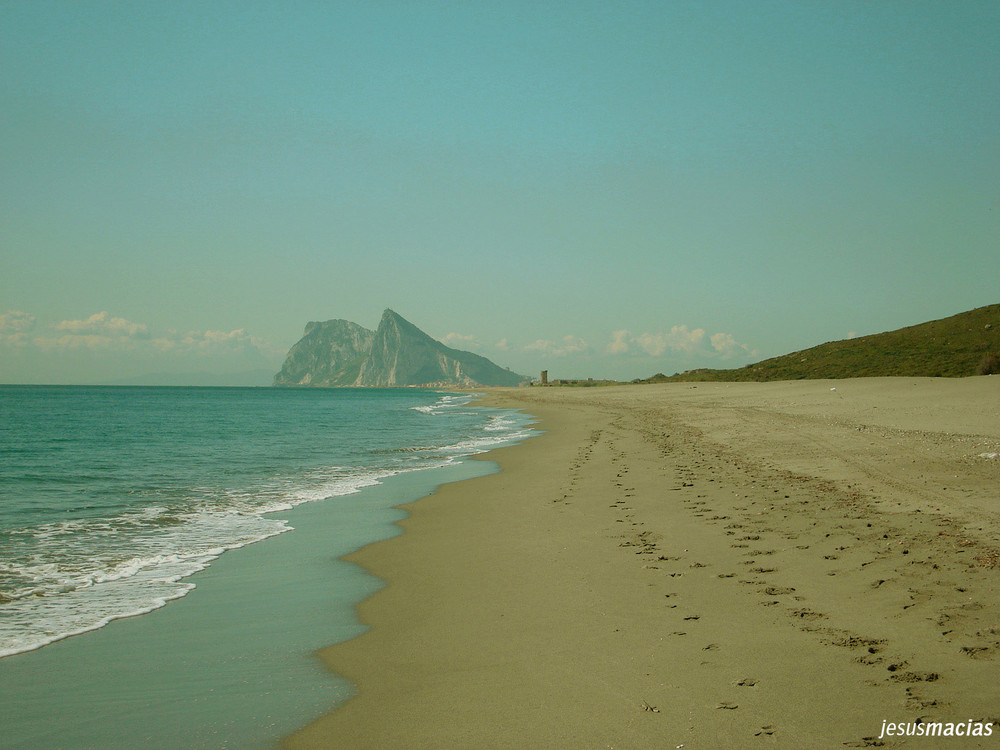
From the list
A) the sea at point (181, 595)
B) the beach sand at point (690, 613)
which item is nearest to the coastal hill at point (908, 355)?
the beach sand at point (690, 613)

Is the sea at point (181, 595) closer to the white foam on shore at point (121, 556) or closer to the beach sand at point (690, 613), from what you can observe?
the white foam on shore at point (121, 556)

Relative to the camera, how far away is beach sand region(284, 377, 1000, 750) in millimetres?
4020

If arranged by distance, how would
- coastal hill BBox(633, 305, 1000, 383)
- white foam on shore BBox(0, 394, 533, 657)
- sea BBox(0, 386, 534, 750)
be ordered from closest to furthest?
sea BBox(0, 386, 534, 750), white foam on shore BBox(0, 394, 533, 657), coastal hill BBox(633, 305, 1000, 383)

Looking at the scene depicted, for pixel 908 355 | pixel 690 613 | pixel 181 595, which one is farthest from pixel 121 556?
pixel 908 355

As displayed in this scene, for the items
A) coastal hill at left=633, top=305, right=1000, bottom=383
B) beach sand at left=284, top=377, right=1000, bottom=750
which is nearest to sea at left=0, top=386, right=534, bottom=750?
beach sand at left=284, top=377, right=1000, bottom=750

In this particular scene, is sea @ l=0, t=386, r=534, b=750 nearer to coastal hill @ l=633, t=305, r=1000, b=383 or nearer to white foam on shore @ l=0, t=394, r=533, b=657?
white foam on shore @ l=0, t=394, r=533, b=657

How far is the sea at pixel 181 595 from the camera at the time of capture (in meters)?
4.45

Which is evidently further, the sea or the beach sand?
the sea

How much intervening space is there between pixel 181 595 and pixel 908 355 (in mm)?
47367

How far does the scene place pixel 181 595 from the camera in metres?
7.36

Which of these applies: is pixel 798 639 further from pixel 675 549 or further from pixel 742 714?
pixel 675 549

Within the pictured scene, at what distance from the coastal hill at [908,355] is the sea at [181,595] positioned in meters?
33.7

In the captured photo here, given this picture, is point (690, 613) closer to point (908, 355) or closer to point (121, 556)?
point (121, 556)

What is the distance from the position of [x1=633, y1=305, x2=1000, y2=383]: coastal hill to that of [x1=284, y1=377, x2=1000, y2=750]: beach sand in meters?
30.5
